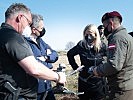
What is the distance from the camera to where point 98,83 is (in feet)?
23.7

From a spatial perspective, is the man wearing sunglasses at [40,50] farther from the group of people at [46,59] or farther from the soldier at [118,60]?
the soldier at [118,60]

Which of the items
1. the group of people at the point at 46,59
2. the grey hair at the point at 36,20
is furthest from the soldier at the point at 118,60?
the grey hair at the point at 36,20

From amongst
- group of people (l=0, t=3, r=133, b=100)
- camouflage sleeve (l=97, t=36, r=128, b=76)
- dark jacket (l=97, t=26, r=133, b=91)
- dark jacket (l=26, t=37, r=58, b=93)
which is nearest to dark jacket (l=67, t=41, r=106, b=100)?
group of people (l=0, t=3, r=133, b=100)

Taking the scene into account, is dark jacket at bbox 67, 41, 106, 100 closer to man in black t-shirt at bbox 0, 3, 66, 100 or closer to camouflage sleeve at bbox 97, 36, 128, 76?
camouflage sleeve at bbox 97, 36, 128, 76

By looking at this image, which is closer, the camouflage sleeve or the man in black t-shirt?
the man in black t-shirt

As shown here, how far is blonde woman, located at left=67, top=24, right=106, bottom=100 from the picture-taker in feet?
23.3

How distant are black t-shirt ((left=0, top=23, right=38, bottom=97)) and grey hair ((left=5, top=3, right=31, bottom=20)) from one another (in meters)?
0.14

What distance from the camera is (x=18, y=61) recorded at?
4250 mm

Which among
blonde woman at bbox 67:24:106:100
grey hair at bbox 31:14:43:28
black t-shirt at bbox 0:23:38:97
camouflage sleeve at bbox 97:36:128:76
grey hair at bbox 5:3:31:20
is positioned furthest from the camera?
blonde woman at bbox 67:24:106:100

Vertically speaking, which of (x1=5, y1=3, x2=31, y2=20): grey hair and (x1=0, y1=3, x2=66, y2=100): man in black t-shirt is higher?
(x1=5, y1=3, x2=31, y2=20): grey hair

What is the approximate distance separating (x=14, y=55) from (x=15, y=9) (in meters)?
0.59

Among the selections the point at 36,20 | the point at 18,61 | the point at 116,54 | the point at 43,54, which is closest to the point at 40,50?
the point at 43,54

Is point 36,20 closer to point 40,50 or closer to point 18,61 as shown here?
point 40,50

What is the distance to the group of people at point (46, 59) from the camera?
4.30 m
